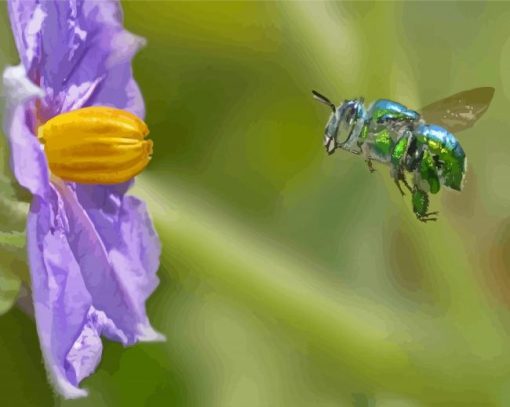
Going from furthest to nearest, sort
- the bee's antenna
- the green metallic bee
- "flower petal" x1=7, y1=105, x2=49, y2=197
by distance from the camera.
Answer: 1. the bee's antenna
2. the green metallic bee
3. "flower petal" x1=7, y1=105, x2=49, y2=197

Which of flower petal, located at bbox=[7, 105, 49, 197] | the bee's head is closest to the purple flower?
flower petal, located at bbox=[7, 105, 49, 197]

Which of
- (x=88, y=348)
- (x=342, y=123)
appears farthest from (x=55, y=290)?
(x=342, y=123)

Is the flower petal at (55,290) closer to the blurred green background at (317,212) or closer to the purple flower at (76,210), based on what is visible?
the purple flower at (76,210)

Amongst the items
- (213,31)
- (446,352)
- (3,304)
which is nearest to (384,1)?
(213,31)

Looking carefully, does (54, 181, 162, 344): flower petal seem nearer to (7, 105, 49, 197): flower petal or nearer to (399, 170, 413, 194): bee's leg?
(7, 105, 49, 197): flower petal

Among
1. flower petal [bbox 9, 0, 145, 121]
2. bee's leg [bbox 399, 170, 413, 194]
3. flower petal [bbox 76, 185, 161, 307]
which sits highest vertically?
bee's leg [bbox 399, 170, 413, 194]

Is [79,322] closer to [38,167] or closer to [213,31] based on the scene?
[38,167]

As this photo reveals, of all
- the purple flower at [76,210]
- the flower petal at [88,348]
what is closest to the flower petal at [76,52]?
the purple flower at [76,210]
